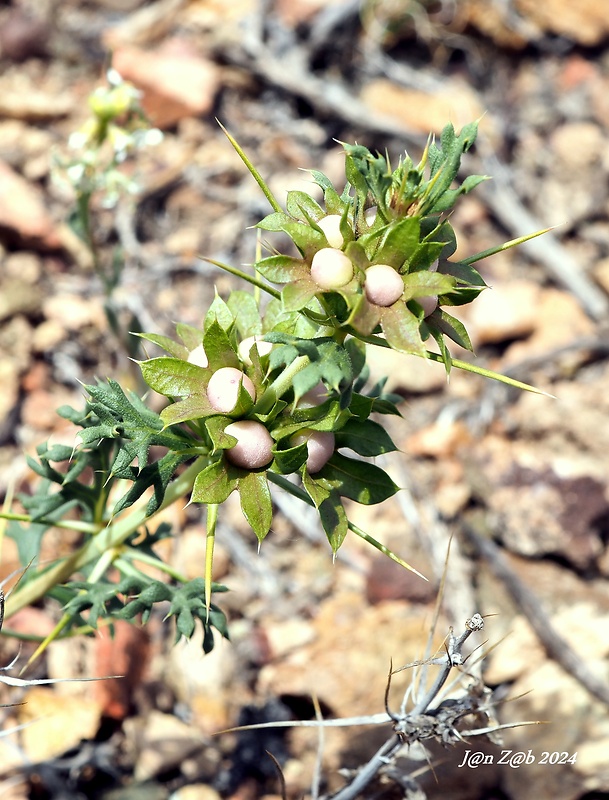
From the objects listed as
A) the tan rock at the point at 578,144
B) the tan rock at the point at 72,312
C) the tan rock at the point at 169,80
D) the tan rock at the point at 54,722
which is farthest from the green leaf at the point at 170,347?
the tan rock at the point at 578,144

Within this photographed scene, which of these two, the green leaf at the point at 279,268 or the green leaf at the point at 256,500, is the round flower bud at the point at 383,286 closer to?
the green leaf at the point at 279,268

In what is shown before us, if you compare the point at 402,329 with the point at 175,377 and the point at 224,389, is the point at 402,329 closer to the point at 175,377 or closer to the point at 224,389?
the point at 224,389

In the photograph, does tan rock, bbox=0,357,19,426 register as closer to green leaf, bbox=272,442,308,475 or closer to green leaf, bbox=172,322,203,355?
green leaf, bbox=172,322,203,355

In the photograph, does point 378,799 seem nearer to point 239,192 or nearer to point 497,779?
point 497,779

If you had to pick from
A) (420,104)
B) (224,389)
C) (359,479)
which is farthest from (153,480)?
(420,104)

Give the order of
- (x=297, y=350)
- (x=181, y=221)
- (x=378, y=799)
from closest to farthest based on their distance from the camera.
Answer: (x=297, y=350)
(x=378, y=799)
(x=181, y=221)

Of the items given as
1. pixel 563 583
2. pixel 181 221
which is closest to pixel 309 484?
pixel 563 583
